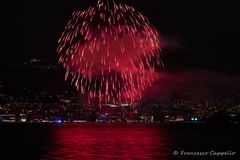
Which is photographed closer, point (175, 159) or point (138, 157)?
point (175, 159)

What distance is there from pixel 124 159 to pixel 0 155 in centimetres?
1736

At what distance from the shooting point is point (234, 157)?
58.4 m

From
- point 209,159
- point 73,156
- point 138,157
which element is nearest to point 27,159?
point 73,156

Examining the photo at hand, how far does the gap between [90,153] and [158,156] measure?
352 inches

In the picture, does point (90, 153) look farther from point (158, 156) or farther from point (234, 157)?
A: point (234, 157)

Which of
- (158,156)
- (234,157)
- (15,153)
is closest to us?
(234,157)

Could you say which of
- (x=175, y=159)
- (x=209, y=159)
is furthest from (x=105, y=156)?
(x=209, y=159)

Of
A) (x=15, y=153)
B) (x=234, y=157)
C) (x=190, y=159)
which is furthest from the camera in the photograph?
(x=15, y=153)

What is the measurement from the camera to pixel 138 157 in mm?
60969

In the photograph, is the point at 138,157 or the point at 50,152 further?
the point at 50,152

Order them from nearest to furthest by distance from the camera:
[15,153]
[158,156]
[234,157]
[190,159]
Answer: [190,159] → [234,157] → [158,156] → [15,153]

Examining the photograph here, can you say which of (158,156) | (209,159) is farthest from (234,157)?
(158,156)

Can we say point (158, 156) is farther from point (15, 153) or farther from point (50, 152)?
point (15, 153)

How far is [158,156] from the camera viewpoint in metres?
62.3
